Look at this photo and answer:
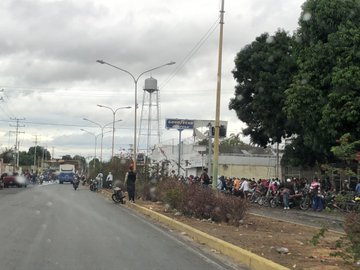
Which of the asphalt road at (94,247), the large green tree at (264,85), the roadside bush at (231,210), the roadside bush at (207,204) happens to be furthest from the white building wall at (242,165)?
the asphalt road at (94,247)

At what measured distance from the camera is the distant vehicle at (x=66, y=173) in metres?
88.9

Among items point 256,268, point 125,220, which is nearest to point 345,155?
point 256,268

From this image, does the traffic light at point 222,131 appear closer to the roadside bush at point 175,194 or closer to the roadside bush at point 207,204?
the roadside bush at point 175,194

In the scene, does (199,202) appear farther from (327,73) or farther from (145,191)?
(145,191)

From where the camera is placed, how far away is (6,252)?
393 inches

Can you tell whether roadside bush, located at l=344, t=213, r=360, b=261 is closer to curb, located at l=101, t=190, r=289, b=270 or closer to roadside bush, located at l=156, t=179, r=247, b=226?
curb, located at l=101, t=190, r=289, b=270

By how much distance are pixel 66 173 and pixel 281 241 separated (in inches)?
3149

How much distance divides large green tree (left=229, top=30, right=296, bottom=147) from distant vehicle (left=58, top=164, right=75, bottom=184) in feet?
190

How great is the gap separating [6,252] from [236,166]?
139ft

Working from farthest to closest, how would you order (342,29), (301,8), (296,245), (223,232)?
(301,8) → (342,29) → (223,232) → (296,245)

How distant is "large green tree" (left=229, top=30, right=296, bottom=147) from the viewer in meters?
31.2

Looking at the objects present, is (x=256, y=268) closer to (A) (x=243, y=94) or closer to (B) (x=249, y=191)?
(B) (x=249, y=191)

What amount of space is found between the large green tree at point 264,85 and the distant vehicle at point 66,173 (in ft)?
190

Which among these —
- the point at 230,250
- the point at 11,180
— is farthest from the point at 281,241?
the point at 11,180
